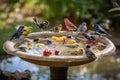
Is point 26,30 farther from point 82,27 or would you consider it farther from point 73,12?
point 73,12

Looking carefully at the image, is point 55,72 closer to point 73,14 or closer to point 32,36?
point 32,36

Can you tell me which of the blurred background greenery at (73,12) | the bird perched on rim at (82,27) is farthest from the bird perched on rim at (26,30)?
the blurred background greenery at (73,12)

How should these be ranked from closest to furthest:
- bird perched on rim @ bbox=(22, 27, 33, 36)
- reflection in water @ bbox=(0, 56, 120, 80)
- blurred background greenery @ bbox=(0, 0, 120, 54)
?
bird perched on rim @ bbox=(22, 27, 33, 36), reflection in water @ bbox=(0, 56, 120, 80), blurred background greenery @ bbox=(0, 0, 120, 54)

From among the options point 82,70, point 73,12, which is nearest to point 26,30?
point 82,70

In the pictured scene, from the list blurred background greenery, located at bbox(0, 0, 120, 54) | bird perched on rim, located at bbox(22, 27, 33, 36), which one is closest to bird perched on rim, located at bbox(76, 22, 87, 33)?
bird perched on rim, located at bbox(22, 27, 33, 36)

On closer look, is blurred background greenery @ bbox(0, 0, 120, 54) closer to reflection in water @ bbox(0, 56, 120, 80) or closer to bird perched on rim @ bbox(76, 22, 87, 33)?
reflection in water @ bbox(0, 56, 120, 80)

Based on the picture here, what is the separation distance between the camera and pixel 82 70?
552 cm

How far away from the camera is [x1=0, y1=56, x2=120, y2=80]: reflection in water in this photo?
203 inches

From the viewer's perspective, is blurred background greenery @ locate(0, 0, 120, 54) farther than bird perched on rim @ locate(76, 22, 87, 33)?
Yes

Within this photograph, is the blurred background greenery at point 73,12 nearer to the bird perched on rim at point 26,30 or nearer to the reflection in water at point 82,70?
the reflection in water at point 82,70

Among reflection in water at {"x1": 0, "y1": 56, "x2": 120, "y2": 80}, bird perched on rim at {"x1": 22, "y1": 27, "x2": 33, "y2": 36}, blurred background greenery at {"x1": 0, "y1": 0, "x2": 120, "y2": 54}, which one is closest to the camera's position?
bird perched on rim at {"x1": 22, "y1": 27, "x2": 33, "y2": 36}

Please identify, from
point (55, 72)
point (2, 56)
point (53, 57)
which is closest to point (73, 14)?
point (2, 56)

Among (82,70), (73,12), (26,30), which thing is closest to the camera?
(26,30)

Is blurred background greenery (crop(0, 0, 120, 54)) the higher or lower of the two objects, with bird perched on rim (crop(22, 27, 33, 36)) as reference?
lower
